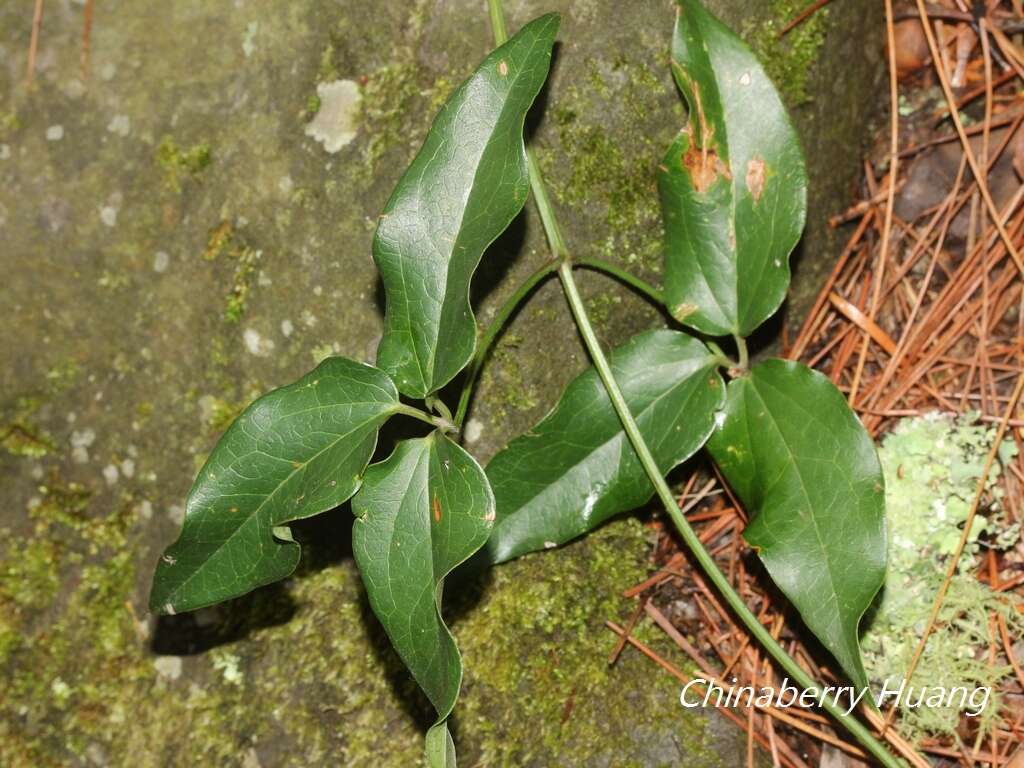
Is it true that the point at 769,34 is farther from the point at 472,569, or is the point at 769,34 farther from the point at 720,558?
the point at 472,569

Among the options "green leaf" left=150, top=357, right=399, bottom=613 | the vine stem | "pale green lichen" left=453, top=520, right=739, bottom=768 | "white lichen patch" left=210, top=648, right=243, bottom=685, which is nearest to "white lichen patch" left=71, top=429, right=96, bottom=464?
"white lichen patch" left=210, top=648, right=243, bottom=685

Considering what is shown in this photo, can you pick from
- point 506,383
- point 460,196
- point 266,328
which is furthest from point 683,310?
point 266,328

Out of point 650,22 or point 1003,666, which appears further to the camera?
point 650,22

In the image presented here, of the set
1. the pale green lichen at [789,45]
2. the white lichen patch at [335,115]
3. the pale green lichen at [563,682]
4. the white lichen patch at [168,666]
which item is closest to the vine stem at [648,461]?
the pale green lichen at [563,682]

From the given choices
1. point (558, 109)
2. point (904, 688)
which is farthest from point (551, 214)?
point (904, 688)

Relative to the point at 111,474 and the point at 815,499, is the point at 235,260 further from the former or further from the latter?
the point at 815,499

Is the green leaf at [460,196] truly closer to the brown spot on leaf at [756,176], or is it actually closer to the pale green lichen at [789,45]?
the brown spot on leaf at [756,176]
